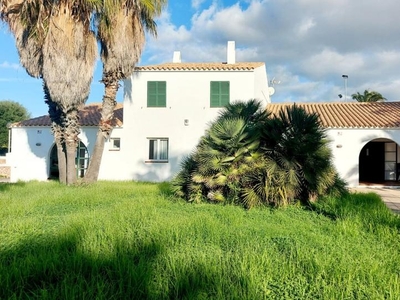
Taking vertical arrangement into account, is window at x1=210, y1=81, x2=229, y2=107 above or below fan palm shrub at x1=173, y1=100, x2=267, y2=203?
above

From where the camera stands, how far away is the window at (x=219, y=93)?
1908 centimetres

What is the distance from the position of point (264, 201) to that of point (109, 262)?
5923mm

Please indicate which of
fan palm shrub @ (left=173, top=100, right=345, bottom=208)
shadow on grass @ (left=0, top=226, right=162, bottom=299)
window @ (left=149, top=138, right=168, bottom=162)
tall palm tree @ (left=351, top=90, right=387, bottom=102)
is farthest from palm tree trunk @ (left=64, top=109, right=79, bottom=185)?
tall palm tree @ (left=351, top=90, right=387, bottom=102)

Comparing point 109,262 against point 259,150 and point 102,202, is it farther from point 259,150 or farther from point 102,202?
point 259,150

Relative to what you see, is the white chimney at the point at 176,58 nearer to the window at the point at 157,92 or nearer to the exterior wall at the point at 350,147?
the window at the point at 157,92

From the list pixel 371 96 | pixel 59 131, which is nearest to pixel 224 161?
pixel 59 131

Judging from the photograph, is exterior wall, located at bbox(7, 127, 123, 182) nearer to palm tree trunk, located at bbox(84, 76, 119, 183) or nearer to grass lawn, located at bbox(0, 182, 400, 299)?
palm tree trunk, located at bbox(84, 76, 119, 183)

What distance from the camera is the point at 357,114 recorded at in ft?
67.0

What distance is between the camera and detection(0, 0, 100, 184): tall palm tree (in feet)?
42.4

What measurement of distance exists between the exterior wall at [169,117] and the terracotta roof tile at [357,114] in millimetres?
4335

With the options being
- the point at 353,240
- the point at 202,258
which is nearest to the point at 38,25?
the point at 202,258

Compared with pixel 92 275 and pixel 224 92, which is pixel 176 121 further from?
pixel 92 275

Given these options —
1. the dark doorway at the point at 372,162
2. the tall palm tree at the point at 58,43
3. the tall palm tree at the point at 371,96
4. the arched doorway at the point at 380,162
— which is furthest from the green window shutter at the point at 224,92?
the tall palm tree at the point at 371,96

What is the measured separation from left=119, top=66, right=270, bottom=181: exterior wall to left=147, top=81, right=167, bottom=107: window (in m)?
0.20
